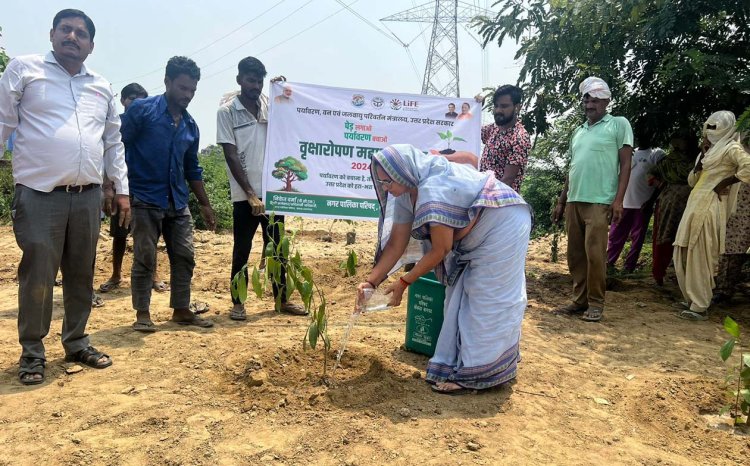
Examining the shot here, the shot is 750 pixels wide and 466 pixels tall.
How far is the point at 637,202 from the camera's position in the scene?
625 centimetres

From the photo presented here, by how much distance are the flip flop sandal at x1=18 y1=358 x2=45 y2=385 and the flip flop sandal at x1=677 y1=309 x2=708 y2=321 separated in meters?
4.77

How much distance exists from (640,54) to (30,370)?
6056 mm

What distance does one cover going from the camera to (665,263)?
5.77 meters

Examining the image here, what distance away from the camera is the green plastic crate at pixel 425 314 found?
11.3ft

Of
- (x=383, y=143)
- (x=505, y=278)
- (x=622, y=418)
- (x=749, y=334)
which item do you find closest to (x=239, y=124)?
(x=383, y=143)

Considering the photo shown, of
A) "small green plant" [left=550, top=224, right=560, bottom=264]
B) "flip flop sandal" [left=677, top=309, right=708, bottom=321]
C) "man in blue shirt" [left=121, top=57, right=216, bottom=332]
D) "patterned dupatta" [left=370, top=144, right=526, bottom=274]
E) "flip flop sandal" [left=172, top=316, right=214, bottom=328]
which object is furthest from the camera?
"small green plant" [left=550, top=224, right=560, bottom=264]

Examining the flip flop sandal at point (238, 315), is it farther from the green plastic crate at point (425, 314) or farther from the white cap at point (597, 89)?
the white cap at point (597, 89)

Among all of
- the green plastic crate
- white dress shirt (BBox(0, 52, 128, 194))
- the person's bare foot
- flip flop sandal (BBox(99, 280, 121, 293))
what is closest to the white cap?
the green plastic crate

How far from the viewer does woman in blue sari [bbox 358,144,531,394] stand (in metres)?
2.82

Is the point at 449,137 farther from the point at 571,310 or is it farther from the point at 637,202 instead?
the point at 637,202

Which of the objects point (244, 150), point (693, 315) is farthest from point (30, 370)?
point (693, 315)

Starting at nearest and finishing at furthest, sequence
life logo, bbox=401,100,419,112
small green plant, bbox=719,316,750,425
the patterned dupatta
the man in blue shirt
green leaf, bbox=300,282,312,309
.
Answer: small green plant, bbox=719,316,750,425, the patterned dupatta, green leaf, bbox=300,282,312,309, the man in blue shirt, life logo, bbox=401,100,419,112

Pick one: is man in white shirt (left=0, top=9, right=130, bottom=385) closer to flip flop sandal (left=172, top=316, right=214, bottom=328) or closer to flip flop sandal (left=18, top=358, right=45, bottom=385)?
flip flop sandal (left=18, top=358, right=45, bottom=385)

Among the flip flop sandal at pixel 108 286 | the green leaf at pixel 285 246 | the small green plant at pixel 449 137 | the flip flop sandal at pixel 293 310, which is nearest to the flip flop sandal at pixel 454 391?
the green leaf at pixel 285 246
